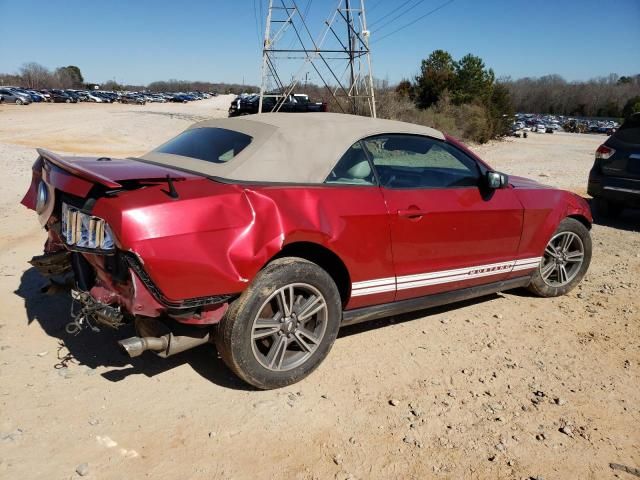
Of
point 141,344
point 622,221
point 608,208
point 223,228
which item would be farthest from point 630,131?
point 141,344

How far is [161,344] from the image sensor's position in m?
2.89

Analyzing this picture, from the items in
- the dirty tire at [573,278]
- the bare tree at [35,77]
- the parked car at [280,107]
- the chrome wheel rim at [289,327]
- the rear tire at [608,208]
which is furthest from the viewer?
the bare tree at [35,77]

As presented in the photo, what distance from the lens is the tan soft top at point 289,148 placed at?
3283 millimetres

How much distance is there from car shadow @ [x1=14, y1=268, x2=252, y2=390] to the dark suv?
265 inches

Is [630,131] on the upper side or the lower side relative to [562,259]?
upper

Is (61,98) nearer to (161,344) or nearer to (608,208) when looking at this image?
(608,208)

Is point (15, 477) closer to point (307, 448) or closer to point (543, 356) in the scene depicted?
point (307, 448)

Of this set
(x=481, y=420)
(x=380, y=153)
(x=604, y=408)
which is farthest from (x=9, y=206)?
(x=604, y=408)

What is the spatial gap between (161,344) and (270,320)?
24.9 inches

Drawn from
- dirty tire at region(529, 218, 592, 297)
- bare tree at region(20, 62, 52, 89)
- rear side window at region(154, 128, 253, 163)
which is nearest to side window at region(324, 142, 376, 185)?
rear side window at region(154, 128, 253, 163)

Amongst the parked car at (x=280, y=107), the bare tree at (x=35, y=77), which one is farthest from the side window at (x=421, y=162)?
the bare tree at (x=35, y=77)

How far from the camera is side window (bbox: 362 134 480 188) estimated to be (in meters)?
3.82

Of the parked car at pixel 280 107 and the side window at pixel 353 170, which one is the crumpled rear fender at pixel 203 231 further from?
the parked car at pixel 280 107

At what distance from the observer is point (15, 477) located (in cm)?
240
